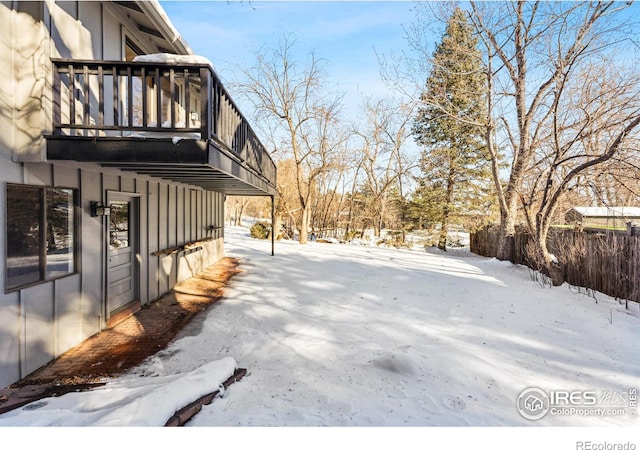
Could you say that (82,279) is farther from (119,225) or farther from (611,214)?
(611,214)

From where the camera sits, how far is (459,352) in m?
3.88

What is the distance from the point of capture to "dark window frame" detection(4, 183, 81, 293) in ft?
10.1

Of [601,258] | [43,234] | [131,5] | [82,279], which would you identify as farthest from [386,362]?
[131,5]

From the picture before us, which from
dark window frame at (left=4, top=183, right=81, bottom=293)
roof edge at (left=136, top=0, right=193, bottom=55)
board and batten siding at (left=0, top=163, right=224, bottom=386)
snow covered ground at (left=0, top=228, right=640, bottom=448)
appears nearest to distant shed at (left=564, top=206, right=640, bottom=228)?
snow covered ground at (left=0, top=228, right=640, bottom=448)

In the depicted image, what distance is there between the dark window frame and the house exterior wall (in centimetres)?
2

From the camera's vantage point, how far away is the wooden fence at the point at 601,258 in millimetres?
5625

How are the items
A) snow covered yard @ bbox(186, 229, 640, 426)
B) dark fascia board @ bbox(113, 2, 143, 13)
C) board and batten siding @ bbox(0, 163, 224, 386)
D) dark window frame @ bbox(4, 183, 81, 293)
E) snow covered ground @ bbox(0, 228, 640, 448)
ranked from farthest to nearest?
1. dark fascia board @ bbox(113, 2, 143, 13)
2. board and batten siding @ bbox(0, 163, 224, 386)
3. dark window frame @ bbox(4, 183, 81, 293)
4. snow covered yard @ bbox(186, 229, 640, 426)
5. snow covered ground @ bbox(0, 228, 640, 448)

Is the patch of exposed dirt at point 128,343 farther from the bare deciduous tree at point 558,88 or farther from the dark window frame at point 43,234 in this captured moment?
the bare deciduous tree at point 558,88

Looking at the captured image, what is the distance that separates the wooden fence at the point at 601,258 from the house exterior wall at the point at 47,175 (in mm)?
8943

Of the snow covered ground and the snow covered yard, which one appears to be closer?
the snow covered ground

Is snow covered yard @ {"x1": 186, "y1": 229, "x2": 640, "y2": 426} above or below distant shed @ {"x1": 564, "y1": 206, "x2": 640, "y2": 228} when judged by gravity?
below

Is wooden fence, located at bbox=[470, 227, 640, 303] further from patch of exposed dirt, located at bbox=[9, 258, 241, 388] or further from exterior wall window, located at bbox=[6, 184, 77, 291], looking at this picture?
exterior wall window, located at bbox=[6, 184, 77, 291]

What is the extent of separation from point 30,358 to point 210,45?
763 centimetres
